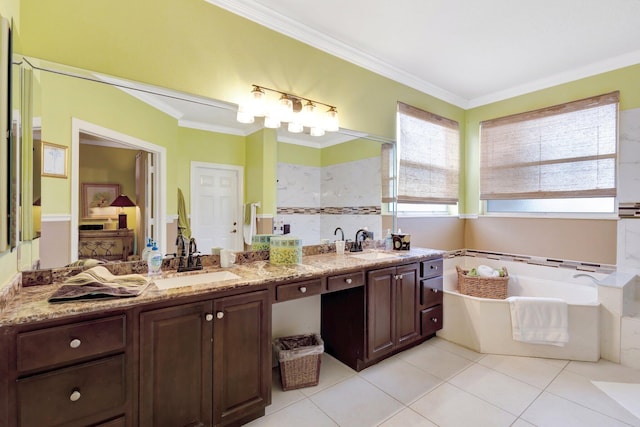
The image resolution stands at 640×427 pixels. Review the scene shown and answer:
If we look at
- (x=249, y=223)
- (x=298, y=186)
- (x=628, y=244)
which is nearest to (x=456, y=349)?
(x=628, y=244)

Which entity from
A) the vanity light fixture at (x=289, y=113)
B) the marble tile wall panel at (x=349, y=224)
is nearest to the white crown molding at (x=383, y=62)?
the vanity light fixture at (x=289, y=113)

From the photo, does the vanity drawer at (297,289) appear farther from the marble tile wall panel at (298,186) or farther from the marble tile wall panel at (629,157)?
the marble tile wall panel at (629,157)

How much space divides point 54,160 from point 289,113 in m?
1.49

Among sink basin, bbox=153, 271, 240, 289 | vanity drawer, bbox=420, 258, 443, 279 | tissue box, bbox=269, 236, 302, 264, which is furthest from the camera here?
vanity drawer, bbox=420, 258, 443, 279

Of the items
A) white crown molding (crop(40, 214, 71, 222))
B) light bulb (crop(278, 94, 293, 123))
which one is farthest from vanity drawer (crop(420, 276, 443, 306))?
white crown molding (crop(40, 214, 71, 222))

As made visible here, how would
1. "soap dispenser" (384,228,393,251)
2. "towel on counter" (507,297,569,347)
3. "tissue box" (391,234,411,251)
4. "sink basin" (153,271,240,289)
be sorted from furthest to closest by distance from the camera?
1. "soap dispenser" (384,228,393,251)
2. "tissue box" (391,234,411,251)
3. "towel on counter" (507,297,569,347)
4. "sink basin" (153,271,240,289)

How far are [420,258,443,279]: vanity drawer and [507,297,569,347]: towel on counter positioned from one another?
0.66 m

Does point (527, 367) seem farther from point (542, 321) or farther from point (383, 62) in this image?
point (383, 62)

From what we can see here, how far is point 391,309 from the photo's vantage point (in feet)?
7.69

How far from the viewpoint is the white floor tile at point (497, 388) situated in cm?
187

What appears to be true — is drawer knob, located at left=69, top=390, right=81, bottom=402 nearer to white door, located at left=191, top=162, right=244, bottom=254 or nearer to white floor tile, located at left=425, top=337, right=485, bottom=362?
white door, located at left=191, top=162, right=244, bottom=254

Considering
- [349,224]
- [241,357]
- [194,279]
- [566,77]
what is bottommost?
[241,357]

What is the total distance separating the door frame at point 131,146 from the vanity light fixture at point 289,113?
0.63 meters

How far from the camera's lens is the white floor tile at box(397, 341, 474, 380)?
225 centimetres
